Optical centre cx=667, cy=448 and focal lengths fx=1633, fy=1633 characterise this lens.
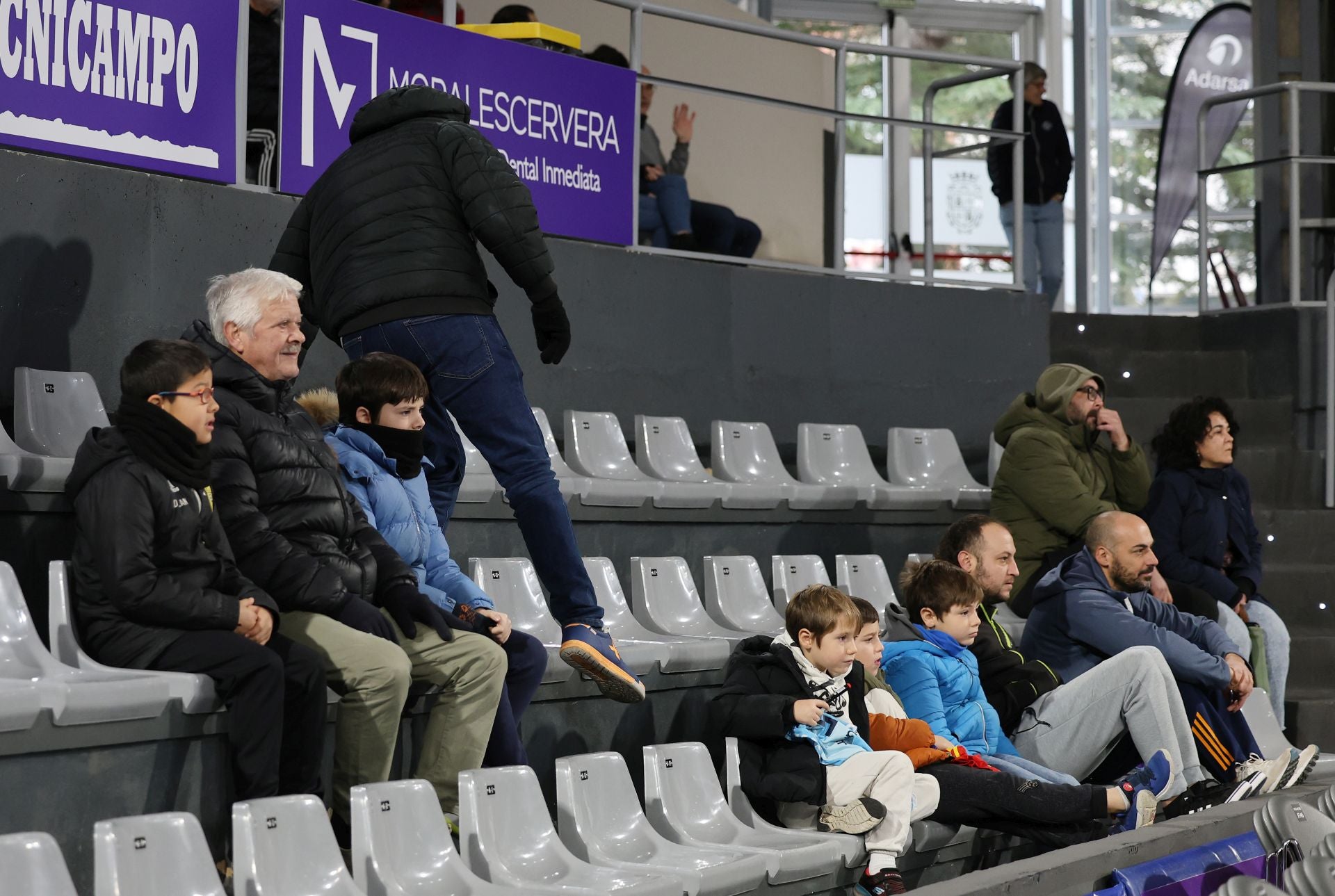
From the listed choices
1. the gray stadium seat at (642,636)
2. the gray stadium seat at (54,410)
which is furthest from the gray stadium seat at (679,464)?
the gray stadium seat at (54,410)

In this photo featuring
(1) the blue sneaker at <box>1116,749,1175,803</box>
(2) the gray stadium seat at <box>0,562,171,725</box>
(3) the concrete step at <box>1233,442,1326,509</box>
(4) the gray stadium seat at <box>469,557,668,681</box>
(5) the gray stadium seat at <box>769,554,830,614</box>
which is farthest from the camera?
(3) the concrete step at <box>1233,442,1326,509</box>

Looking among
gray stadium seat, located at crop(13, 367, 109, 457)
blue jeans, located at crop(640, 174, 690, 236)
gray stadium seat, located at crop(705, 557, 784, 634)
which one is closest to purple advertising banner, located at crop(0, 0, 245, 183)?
gray stadium seat, located at crop(13, 367, 109, 457)

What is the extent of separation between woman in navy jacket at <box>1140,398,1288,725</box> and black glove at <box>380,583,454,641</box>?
321 centimetres

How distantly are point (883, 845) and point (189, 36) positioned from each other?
2.91 meters

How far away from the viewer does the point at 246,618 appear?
3.07 metres

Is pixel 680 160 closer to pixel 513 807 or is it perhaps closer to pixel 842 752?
pixel 842 752

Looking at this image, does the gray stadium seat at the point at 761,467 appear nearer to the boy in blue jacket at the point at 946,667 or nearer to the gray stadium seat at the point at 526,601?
the boy in blue jacket at the point at 946,667

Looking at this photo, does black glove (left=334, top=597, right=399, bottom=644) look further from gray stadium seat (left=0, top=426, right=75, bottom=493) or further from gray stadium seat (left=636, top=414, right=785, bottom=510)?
gray stadium seat (left=636, top=414, right=785, bottom=510)

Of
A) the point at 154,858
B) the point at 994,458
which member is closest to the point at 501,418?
the point at 154,858

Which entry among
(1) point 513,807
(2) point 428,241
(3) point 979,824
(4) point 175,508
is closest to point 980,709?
(3) point 979,824

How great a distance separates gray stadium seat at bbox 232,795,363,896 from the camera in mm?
2766

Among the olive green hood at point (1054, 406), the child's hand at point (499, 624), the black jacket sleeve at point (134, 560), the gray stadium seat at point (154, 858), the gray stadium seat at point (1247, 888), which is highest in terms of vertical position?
the olive green hood at point (1054, 406)

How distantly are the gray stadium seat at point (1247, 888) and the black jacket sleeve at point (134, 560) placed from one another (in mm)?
1836

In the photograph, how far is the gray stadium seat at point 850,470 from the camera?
6.00 m
